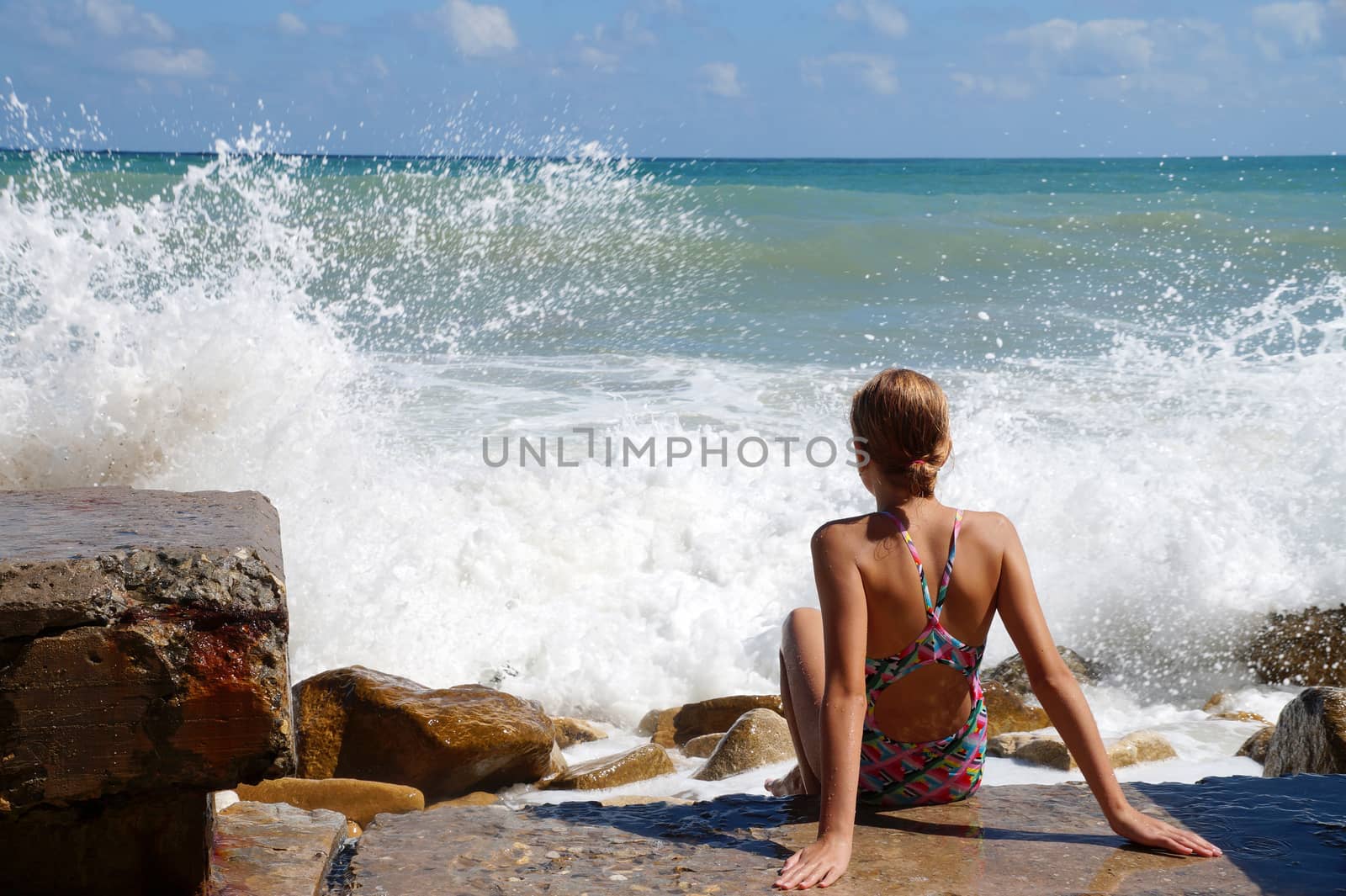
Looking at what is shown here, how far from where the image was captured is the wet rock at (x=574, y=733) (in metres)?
4.98

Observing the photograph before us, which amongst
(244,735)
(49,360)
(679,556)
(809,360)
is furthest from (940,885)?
(809,360)

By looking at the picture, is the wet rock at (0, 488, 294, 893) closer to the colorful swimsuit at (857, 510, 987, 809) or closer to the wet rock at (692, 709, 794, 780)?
the colorful swimsuit at (857, 510, 987, 809)

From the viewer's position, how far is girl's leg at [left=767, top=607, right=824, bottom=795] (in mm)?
2605

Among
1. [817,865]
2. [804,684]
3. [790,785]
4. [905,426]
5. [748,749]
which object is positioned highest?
[905,426]

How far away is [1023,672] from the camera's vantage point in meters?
5.32

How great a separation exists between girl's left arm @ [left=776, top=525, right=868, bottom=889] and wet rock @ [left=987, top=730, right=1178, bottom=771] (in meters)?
2.12

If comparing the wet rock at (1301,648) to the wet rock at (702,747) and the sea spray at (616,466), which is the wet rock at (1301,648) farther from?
the wet rock at (702,747)

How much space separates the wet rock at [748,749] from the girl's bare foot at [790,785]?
1.30 meters

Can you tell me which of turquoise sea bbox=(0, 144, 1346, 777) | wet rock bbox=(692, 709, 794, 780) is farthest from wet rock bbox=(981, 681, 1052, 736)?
wet rock bbox=(692, 709, 794, 780)

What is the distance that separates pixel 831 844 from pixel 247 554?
1129mm

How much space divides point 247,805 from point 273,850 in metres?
0.27

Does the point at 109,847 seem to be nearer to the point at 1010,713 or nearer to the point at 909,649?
the point at 909,649

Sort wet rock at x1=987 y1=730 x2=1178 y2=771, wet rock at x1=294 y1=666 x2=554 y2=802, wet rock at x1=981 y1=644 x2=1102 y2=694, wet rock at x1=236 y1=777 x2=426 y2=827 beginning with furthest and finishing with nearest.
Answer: wet rock at x1=981 y1=644 x2=1102 y2=694, wet rock at x1=987 y1=730 x2=1178 y2=771, wet rock at x1=294 y1=666 x2=554 y2=802, wet rock at x1=236 y1=777 x2=426 y2=827

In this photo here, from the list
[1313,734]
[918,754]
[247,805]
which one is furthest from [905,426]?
[1313,734]
